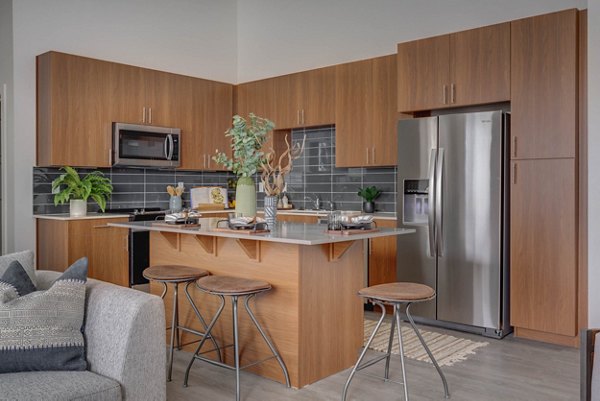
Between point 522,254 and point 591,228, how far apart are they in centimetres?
58

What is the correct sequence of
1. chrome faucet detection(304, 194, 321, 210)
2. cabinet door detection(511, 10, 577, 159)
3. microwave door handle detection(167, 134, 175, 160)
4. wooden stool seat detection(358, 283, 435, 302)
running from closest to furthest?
wooden stool seat detection(358, 283, 435, 302), cabinet door detection(511, 10, 577, 159), microwave door handle detection(167, 134, 175, 160), chrome faucet detection(304, 194, 321, 210)

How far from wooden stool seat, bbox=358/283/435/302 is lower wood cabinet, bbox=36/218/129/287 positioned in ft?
9.84

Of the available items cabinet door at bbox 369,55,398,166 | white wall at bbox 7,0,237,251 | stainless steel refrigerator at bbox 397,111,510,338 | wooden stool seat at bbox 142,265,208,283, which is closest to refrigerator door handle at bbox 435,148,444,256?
stainless steel refrigerator at bbox 397,111,510,338

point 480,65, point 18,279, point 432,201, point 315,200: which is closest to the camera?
point 18,279

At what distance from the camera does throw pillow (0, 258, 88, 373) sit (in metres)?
2.08

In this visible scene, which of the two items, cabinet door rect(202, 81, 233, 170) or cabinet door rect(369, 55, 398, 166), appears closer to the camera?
cabinet door rect(369, 55, 398, 166)

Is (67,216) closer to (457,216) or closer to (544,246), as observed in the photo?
(457,216)

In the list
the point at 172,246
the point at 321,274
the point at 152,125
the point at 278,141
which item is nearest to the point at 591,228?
the point at 321,274

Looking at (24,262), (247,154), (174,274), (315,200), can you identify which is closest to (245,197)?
(247,154)

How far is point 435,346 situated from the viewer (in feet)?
13.0

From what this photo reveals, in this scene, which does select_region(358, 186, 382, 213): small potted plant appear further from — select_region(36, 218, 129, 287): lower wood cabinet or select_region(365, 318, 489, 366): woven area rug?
select_region(36, 218, 129, 287): lower wood cabinet

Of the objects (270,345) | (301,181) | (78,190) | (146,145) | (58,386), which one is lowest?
(270,345)

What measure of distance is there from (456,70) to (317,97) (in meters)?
1.72

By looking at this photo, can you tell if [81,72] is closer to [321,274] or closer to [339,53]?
[339,53]
